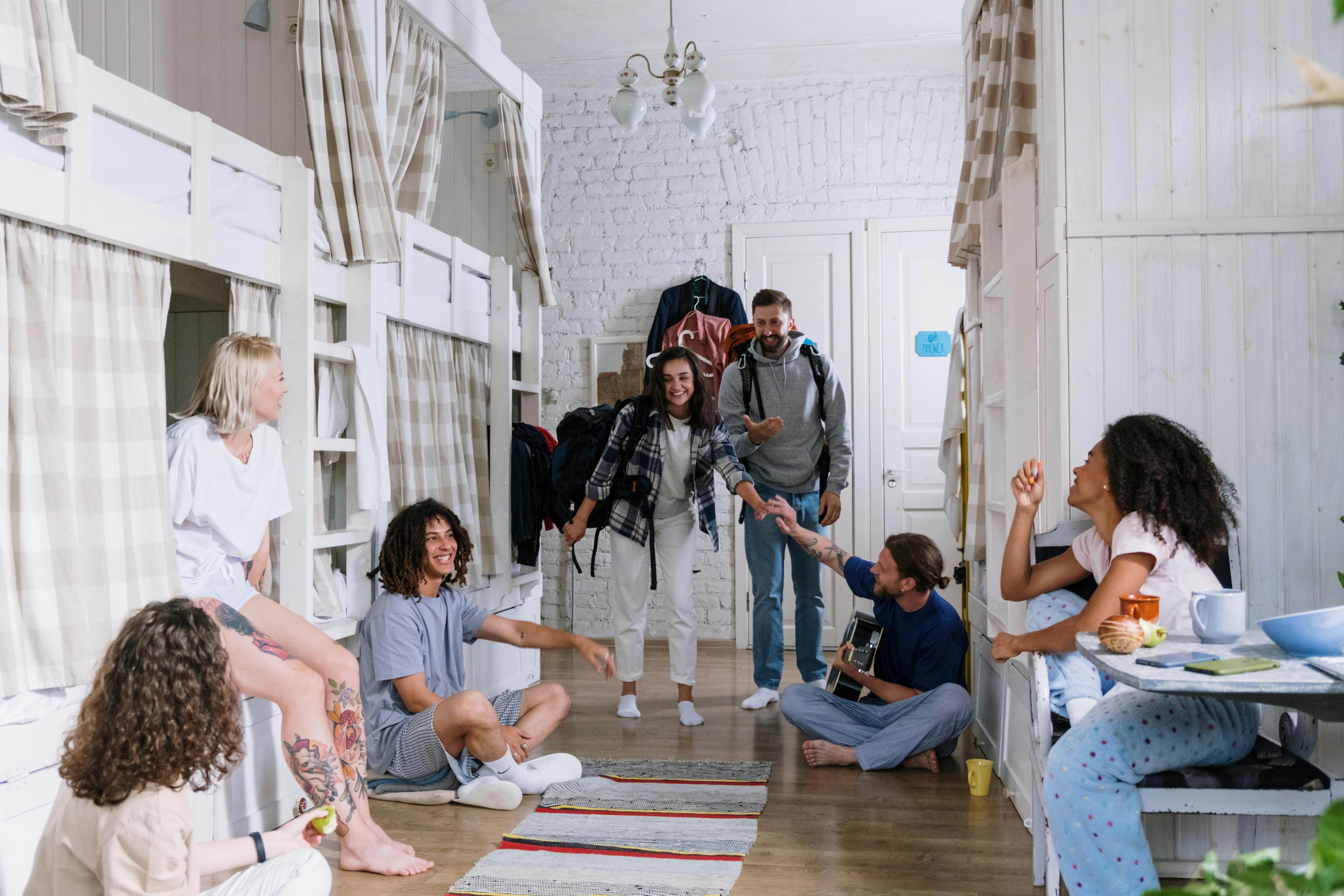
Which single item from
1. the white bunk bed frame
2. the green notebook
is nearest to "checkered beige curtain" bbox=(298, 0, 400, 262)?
the white bunk bed frame

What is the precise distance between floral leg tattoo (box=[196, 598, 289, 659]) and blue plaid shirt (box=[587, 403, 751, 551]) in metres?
1.61

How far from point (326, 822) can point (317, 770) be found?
69cm

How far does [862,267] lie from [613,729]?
284cm

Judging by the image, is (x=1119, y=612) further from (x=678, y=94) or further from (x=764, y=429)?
(x=678, y=94)

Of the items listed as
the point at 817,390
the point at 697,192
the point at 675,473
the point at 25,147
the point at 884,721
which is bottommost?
the point at 884,721

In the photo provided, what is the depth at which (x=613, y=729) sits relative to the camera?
3.64 m

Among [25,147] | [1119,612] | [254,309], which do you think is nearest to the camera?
[1119,612]

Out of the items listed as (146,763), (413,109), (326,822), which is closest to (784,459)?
(413,109)

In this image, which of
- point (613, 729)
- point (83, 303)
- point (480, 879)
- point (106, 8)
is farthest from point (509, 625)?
point (106, 8)

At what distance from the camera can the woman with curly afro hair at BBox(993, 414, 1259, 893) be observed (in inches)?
70.9

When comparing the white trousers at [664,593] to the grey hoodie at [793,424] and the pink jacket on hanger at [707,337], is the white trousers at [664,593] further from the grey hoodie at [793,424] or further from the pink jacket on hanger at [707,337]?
the pink jacket on hanger at [707,337]

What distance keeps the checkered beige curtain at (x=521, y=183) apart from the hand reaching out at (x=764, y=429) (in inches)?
42.7

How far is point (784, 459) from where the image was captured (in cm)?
406

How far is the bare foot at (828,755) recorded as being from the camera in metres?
3.13
